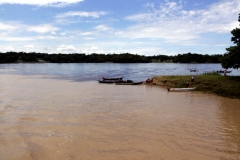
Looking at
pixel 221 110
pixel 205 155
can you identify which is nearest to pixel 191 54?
pixel 221 110

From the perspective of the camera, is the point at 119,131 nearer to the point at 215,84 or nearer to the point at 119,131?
the point at 119,131

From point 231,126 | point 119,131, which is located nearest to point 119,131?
point 119,131

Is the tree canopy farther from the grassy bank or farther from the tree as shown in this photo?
the grassy bank

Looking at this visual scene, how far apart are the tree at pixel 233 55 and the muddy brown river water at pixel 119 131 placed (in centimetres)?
764

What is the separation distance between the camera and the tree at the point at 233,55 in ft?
92.9

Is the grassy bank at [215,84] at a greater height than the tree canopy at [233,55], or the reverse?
the tree canopy at [233,55]

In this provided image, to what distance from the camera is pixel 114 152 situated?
1185cm

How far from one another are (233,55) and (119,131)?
22047 mm

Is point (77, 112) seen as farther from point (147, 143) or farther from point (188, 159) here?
point (188, 159)

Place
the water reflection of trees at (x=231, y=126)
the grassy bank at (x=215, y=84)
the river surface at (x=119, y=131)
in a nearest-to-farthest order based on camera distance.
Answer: the river surface at (x=119, y=131) → the water reflection of trees at (x=231, y=126) → the grassy bank at (x=215, y=84)

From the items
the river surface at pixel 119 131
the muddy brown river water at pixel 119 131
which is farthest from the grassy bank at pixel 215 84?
the river surface at pixel 119 131

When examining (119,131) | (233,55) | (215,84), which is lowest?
(119,131)

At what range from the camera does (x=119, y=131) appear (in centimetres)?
1512

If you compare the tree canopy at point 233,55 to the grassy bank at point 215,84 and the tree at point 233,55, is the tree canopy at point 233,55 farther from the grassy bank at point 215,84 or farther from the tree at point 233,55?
the grassy bank at point 215,84
